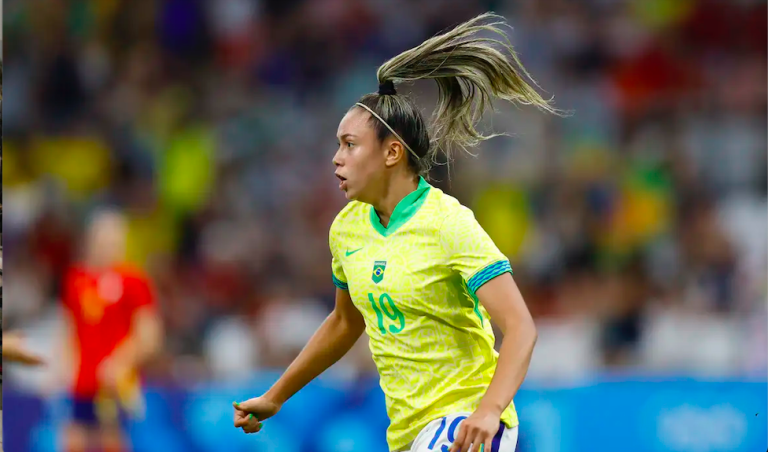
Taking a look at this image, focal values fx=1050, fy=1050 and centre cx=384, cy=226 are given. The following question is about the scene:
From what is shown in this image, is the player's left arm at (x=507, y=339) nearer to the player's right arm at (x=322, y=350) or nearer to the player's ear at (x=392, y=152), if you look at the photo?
the player's ear at (x=392, y=152)

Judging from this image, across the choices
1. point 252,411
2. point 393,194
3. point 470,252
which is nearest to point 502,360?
point 470,252

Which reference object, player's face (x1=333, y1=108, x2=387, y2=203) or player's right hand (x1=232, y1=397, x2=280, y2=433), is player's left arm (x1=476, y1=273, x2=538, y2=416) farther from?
player's right hand (x1=232, y1=397, x2=280, y2=433)

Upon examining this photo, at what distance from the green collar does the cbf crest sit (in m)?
0.11

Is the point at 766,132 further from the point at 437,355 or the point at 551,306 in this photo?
the point at 437,355

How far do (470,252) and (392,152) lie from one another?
49 cm

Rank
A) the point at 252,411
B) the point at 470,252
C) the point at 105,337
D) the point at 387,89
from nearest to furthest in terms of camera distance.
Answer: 1. the point at 470,252
2. the point at 387,89
3. the point at 252,411
4. the point at 105,337

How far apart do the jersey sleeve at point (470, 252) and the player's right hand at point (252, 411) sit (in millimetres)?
892

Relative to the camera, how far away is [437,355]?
3326mm

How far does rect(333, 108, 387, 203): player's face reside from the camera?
3.40 meters

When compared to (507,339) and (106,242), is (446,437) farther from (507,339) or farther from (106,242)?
(106,242)

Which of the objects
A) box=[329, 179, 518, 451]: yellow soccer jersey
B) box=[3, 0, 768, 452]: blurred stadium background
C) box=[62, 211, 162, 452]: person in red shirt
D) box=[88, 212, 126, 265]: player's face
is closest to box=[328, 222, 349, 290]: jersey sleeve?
box=[329, 179, 518, 451]: yellow soccer jersey

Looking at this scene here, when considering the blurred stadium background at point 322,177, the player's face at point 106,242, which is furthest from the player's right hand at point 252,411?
the player's face at point 106,242

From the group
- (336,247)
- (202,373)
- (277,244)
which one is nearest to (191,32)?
(277,244)

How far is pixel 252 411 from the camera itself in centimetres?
365
